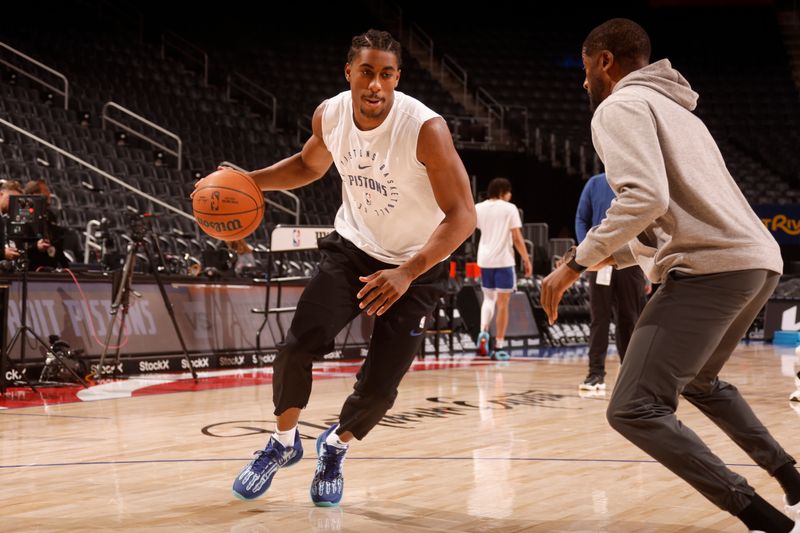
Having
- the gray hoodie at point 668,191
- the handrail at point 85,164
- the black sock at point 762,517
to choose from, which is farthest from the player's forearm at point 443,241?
the handrail at point 85,164

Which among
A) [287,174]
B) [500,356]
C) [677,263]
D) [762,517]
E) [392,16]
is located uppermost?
[392,16]

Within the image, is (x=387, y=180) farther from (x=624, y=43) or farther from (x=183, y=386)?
(x=183, y=386)

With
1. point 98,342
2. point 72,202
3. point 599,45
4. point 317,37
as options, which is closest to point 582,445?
point 599,45

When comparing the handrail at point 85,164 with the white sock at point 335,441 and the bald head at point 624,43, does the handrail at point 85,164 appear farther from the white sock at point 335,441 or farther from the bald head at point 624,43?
the bald head at point 624,43

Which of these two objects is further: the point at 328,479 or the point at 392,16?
the point at 392,16

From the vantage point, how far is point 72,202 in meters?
12.2

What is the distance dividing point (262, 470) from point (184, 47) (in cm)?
1884

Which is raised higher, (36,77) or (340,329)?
(36,77)

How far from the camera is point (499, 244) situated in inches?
392

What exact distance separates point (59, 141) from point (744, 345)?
10.1 meters

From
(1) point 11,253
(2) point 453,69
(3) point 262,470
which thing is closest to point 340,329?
(3) point 262,470

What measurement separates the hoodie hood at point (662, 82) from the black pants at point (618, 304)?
162 inches

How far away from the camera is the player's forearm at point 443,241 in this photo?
3.16 metres

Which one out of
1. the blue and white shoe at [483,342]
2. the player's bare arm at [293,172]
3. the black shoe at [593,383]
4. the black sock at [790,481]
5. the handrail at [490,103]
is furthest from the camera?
the handrail at [490,103]
